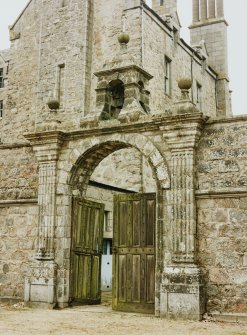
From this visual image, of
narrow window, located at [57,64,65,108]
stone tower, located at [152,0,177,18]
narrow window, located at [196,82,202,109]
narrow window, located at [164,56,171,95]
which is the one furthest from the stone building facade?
stone tower, located at [152,0,177,18]

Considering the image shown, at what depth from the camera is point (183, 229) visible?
918 centimetres

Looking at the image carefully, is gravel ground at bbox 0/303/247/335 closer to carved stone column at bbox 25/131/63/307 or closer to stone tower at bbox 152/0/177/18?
carved stone column at bbox 25/131/63/307

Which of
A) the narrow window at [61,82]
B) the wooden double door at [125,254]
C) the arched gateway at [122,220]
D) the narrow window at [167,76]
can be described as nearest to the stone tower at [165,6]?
the narrow window at [167,76]

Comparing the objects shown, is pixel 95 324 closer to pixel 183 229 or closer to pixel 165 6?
pixel 183 229

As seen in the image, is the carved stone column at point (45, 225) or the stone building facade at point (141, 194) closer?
the stone building facade at point (141, 194)

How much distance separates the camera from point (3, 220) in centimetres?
1154

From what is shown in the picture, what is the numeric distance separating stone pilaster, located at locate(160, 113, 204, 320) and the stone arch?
0.87ft

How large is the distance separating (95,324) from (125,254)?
2.17m

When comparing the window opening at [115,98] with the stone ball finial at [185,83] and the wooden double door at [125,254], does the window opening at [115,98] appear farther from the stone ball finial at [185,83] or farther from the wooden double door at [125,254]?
the wooden double door at [125,254]

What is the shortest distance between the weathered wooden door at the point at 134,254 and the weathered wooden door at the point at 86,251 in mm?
832

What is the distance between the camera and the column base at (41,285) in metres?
10.3

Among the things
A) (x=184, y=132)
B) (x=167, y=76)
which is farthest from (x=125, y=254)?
(x=167, y=76)

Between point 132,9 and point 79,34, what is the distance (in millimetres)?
2316

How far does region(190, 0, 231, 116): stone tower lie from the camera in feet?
86.4
